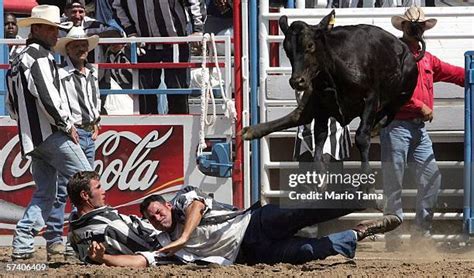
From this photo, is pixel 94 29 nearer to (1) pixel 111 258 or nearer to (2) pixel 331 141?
(2) pixel 331 141

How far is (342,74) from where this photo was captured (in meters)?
8.31

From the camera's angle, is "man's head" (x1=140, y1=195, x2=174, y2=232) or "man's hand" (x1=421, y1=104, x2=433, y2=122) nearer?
"man's head" (x1=140, y1=195, x2=174, y2=232)

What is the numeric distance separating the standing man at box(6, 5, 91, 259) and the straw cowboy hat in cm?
254

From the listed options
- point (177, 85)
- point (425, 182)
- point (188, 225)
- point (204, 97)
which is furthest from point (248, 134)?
A: point (177, 85)

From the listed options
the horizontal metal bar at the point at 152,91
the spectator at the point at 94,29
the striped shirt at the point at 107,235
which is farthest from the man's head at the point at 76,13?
the striped shirt at the point at 107,235

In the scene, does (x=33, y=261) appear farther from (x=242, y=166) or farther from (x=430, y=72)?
(x=430, y=72)

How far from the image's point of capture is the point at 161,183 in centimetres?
1033

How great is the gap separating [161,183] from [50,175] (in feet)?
3.77

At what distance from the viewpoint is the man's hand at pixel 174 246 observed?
8.19 metres

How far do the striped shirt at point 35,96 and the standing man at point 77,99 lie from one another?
7.5 inches

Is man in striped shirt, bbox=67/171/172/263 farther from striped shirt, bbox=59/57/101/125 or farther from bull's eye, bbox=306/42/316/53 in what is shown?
bull's eye, bbox=306/42/316/53

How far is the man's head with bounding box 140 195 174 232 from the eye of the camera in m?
8.23

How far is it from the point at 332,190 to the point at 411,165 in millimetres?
1307

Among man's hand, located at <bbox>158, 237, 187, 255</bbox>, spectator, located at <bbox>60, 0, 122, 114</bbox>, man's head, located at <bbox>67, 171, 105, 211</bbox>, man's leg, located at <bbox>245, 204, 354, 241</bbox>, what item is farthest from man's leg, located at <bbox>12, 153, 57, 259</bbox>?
man's leg, located at <bbox>245, 204, 354, 241</bbox>
